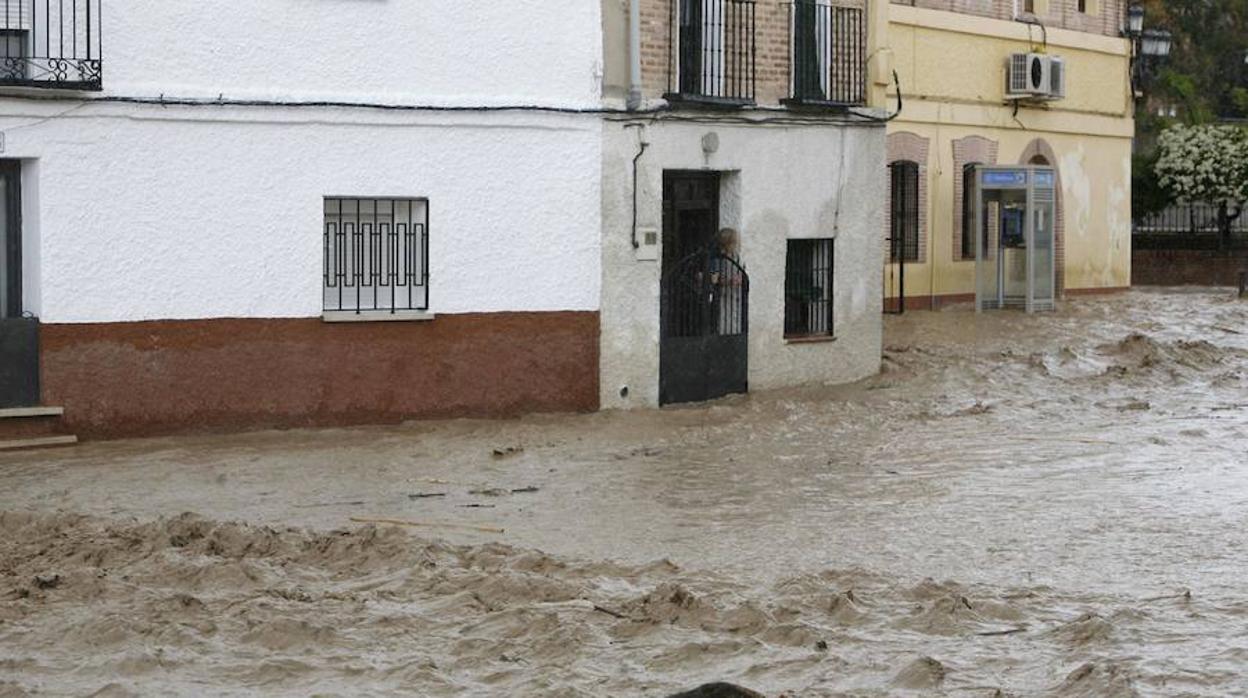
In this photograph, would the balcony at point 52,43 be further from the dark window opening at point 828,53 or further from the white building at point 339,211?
the dark window opening at point 828,53

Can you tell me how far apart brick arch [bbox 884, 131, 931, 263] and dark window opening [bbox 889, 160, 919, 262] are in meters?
0.07

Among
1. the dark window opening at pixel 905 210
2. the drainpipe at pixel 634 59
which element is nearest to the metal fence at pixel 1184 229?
the dark window opening at pixel 905 210

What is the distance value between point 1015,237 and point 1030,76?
2.49 meters

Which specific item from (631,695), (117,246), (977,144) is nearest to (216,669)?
(631,695)

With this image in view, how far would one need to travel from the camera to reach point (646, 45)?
18297 millimetres

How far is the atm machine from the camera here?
27.5 meters

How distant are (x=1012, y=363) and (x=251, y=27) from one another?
9451 millimetres

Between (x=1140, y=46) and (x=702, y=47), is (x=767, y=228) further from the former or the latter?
(x=1140, y=46)

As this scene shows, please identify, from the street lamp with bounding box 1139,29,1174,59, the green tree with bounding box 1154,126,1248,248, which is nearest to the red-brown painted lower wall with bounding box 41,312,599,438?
the street lamp with bounding box 1139,29,1174,59

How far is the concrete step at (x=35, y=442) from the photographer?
50.1ft

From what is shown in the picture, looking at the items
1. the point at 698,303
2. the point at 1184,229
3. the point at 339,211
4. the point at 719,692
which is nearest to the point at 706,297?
the point at 698,303

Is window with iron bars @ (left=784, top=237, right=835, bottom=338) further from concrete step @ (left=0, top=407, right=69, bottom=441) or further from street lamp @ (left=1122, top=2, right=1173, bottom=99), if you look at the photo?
street lamp @ (left=1122, top=2, right=1173, bottom=99)

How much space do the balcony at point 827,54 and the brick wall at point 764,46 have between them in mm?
89

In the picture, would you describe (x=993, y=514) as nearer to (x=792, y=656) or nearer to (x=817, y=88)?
(x=792, y=656)
